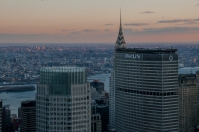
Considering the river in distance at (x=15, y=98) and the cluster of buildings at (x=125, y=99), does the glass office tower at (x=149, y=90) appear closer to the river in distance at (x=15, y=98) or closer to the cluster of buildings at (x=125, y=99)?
the cluster of buildings at (x=125, y=99)

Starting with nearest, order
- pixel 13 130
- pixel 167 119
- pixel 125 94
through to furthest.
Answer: pixel 167 119 → pixel 125 94 → pixel 13 130

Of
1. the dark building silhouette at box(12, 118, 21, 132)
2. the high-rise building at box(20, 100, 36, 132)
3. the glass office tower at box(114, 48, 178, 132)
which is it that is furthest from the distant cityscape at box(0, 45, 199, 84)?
the glass office tower at box(114, 48, 178, 132)

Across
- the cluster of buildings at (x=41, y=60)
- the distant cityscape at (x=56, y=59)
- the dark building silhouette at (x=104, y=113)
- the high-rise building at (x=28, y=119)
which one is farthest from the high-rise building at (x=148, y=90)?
the distant cityscape at (x=56, y=59)

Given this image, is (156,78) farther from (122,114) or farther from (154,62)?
(122,114)

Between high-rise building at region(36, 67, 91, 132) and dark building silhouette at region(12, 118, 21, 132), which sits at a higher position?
high-rise building at region(36, 67, 91, 132)

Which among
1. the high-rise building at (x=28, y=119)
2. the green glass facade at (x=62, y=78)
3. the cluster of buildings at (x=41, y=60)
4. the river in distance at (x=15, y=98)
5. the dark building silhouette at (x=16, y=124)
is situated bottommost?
the dark building silhouette at (x=16, y=124)

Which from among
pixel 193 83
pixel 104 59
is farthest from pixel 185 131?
pixel 104 59

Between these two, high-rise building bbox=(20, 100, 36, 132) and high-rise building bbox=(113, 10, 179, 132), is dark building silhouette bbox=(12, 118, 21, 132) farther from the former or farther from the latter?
high-rise building bbox=(113, 10, 179, 132)

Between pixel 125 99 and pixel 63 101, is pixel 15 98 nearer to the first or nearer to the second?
pixel 125 99
